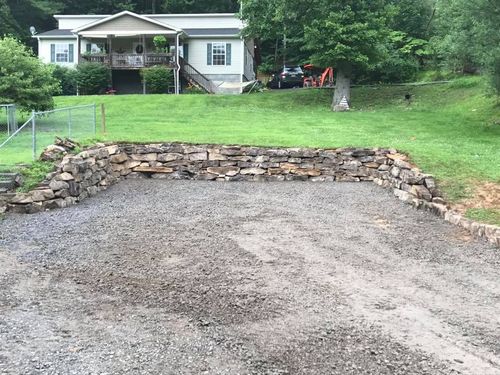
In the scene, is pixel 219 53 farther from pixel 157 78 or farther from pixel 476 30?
pixel 476 30

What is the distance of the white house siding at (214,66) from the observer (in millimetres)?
35656

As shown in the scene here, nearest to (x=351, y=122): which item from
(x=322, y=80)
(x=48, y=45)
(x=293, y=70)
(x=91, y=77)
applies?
(x=322, y=80)

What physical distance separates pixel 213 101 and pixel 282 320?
2199 cm

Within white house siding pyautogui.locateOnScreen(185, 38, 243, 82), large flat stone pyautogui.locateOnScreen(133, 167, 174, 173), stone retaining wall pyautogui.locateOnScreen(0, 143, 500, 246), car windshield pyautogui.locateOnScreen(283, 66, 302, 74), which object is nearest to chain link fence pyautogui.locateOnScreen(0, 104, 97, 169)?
stone retaining wall pyautogui.locateOnScreen(0, 143, 500, 246)

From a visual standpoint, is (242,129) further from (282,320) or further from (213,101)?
(282,320)

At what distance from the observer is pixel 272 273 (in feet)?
22.8

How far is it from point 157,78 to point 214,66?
5130 millimetres

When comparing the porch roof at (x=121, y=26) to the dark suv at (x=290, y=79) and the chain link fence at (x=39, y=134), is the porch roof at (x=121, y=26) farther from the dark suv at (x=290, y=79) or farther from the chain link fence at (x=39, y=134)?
the chain link fence at (x=39, y=134)

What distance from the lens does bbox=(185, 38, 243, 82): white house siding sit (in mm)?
35656

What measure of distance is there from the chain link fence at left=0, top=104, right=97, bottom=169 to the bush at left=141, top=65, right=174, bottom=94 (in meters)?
13.3

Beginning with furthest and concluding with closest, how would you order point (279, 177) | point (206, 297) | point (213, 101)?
point (213, 101)
point (279, 177)
point (206, 297)

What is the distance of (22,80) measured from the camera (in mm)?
17906

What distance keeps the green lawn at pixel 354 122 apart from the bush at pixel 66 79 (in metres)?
5.37

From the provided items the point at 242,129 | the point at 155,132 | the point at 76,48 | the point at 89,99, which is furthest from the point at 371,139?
the point at 76,48
